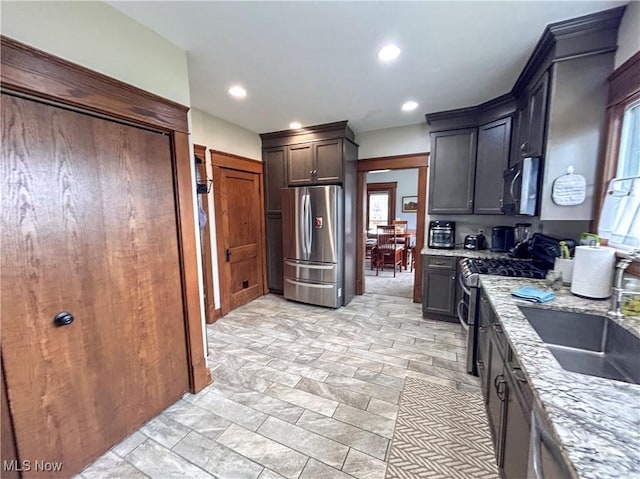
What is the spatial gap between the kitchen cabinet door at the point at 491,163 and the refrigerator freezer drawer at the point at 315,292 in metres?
2.10

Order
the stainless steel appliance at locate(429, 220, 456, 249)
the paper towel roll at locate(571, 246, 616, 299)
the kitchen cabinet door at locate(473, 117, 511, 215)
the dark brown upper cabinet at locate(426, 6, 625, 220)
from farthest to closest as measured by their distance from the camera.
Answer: the stainless steel appliance at locate(429, 220, 456, 249)
the kitchen cabinet door at locate(473, 117, 511, 215)
the dark brown upper cabinet at locate(426, 6, 625, 220)
the paper towel roll at locate(571, 246, 616, 299)

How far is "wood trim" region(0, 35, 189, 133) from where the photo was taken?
3.78 ft

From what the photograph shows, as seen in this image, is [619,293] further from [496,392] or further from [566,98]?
[566,98]

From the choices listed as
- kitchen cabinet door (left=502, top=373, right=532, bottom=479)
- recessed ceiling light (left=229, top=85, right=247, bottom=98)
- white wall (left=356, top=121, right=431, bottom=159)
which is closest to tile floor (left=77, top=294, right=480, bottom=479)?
kitchen cabinet door (left=502, top=373, right=532, bottom=479)

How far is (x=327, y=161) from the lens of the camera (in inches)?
148

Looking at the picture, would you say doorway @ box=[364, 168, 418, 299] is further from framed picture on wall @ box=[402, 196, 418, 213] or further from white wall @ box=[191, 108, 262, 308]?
white wall @ box=[191, 108, 262, 308]

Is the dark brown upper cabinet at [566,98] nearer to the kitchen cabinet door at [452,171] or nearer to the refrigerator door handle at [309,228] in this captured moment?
the kitchen cabinet door at [452,171]

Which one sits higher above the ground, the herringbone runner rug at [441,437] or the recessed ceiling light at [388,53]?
the recessed ceiling light at [388,53]

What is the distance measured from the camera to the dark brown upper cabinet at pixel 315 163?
146 inches

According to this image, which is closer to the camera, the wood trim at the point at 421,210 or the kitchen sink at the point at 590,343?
the kitchen sink at the point at 590,343

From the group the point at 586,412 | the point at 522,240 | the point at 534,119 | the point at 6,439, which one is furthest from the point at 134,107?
the point at 522,240

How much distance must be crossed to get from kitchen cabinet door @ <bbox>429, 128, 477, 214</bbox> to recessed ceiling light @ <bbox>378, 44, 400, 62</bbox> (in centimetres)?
168

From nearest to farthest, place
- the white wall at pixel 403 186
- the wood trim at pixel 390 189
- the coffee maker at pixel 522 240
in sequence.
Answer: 1. the coffee maker at pixel 522 240
2. the white wall at pixel 403 186
3. the wood trim at pixel 390 189

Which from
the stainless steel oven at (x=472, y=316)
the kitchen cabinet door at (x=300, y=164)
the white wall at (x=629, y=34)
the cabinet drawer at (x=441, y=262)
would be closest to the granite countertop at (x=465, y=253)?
the cabinet drawer at (x=441, y=262)
